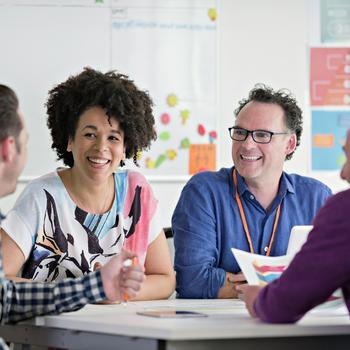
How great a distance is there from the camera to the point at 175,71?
5.32m

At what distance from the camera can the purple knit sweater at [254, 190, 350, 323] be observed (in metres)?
1.96

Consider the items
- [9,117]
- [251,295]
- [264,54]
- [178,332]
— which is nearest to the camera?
[178,332]

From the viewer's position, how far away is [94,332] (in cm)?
218

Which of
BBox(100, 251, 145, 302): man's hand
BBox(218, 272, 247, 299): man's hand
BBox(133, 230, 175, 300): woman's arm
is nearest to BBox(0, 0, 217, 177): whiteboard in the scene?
BBox(133, 230, 175, 300): woman's arm

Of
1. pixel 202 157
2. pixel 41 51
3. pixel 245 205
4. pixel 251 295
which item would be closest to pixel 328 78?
pixel 202 157

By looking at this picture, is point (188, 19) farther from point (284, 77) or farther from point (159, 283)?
point (159, 283)

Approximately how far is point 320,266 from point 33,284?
0.81m

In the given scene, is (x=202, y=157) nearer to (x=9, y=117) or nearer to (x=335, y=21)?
(x=335, y=21)

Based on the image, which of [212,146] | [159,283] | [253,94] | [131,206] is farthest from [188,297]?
[212,146]

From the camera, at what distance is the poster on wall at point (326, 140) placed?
215 inches

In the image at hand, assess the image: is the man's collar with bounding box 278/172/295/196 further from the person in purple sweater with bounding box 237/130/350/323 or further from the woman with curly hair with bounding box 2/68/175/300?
the person in purple sweater with bounding box 237/130/350/323

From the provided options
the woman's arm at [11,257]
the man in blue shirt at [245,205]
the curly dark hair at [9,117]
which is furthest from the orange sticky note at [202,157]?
the curly dark hair at [9,117]

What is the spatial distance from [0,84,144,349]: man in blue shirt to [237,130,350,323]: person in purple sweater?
42cm

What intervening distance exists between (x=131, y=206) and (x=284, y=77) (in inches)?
102
